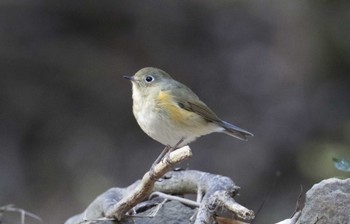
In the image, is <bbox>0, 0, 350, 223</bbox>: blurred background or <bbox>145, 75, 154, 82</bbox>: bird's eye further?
<bbox>0, 0, 350, 223</bbox>: blurred background

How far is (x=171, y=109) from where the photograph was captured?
18.6 ft

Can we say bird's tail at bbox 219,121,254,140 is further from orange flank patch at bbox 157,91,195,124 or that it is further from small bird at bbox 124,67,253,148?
orange flank patch at bbox 157,91,195,124

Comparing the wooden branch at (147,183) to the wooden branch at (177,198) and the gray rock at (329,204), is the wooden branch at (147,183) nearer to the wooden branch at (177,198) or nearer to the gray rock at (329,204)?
the wooden branch at (177,198)

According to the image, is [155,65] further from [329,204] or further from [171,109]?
[329,204]

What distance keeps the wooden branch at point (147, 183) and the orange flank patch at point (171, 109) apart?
1071mm

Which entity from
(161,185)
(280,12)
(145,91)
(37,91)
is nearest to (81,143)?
(37,91)

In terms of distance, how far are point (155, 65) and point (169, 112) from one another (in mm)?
4656

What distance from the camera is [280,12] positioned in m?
10.4

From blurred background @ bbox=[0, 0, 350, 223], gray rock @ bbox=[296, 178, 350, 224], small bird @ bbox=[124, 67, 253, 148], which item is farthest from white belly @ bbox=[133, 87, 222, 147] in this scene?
blurred background @ bbox=[0, 0, 350, 223]

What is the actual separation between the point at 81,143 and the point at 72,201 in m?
0.92

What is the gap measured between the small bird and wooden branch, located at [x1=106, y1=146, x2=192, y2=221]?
38.1 inches

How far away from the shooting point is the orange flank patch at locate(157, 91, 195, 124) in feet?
18.5

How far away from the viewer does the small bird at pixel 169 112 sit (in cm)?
559

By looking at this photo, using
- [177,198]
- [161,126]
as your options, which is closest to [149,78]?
[161,126]
